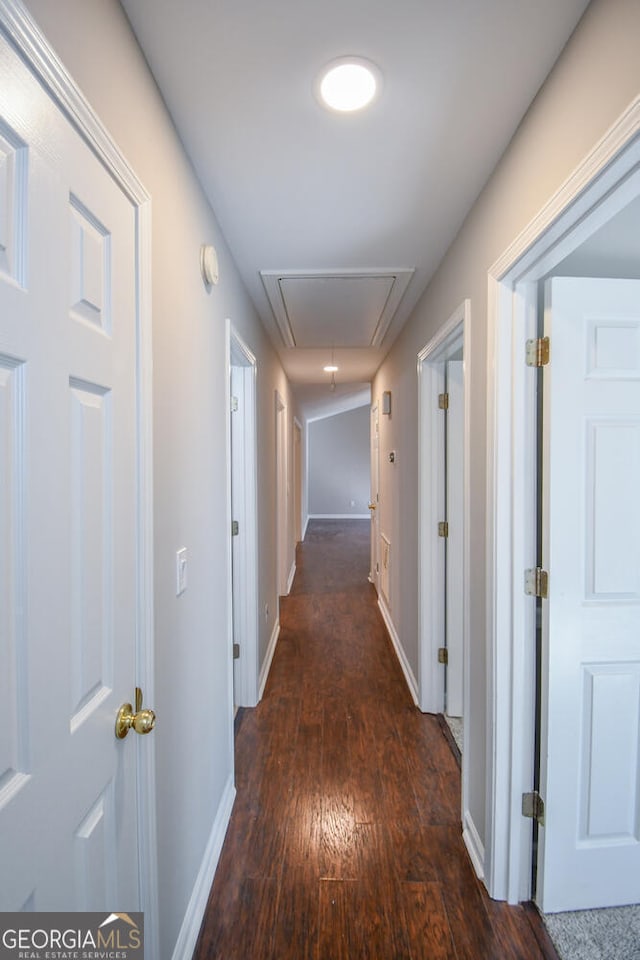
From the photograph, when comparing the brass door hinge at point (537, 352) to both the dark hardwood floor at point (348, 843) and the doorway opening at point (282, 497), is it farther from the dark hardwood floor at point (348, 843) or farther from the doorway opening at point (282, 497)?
the doorway opening at point (282, 497)

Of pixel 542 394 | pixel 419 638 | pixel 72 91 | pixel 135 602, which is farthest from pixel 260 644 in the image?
pixel 72 91

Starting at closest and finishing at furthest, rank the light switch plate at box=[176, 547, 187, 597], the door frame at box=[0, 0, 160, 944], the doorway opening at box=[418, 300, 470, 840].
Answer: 1. the door frame at box=[0, 0, 160, 944]
2. the light switch plate at box=[176, 547, 187, 597]
3. the doorway opening at box=[418, 300, 470, 840]

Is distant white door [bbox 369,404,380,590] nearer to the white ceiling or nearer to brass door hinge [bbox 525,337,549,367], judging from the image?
the white ceiling

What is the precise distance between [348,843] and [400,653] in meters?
1.62

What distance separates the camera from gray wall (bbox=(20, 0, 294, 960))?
88 cm

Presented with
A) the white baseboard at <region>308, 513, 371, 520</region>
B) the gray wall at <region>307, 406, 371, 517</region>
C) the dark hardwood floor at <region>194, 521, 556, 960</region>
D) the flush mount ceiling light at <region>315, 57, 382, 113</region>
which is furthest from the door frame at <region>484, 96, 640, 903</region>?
the white baseboard at <region>308, 513, 371, 520</region>

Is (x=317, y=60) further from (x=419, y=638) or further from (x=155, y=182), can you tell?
(x=419, y=638)

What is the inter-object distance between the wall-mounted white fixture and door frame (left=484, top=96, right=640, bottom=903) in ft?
2.98

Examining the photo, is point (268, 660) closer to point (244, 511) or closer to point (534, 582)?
point (244, 511)

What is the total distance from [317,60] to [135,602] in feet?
4.23

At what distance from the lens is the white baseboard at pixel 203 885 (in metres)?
1.24

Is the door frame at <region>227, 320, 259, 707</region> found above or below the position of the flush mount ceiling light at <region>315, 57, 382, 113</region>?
below

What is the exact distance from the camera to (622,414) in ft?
4.44

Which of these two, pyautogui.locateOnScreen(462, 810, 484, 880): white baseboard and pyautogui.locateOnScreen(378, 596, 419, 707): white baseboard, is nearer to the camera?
pyautogui.locateOnScreen(462, 810, 484, 880): white baseboard
